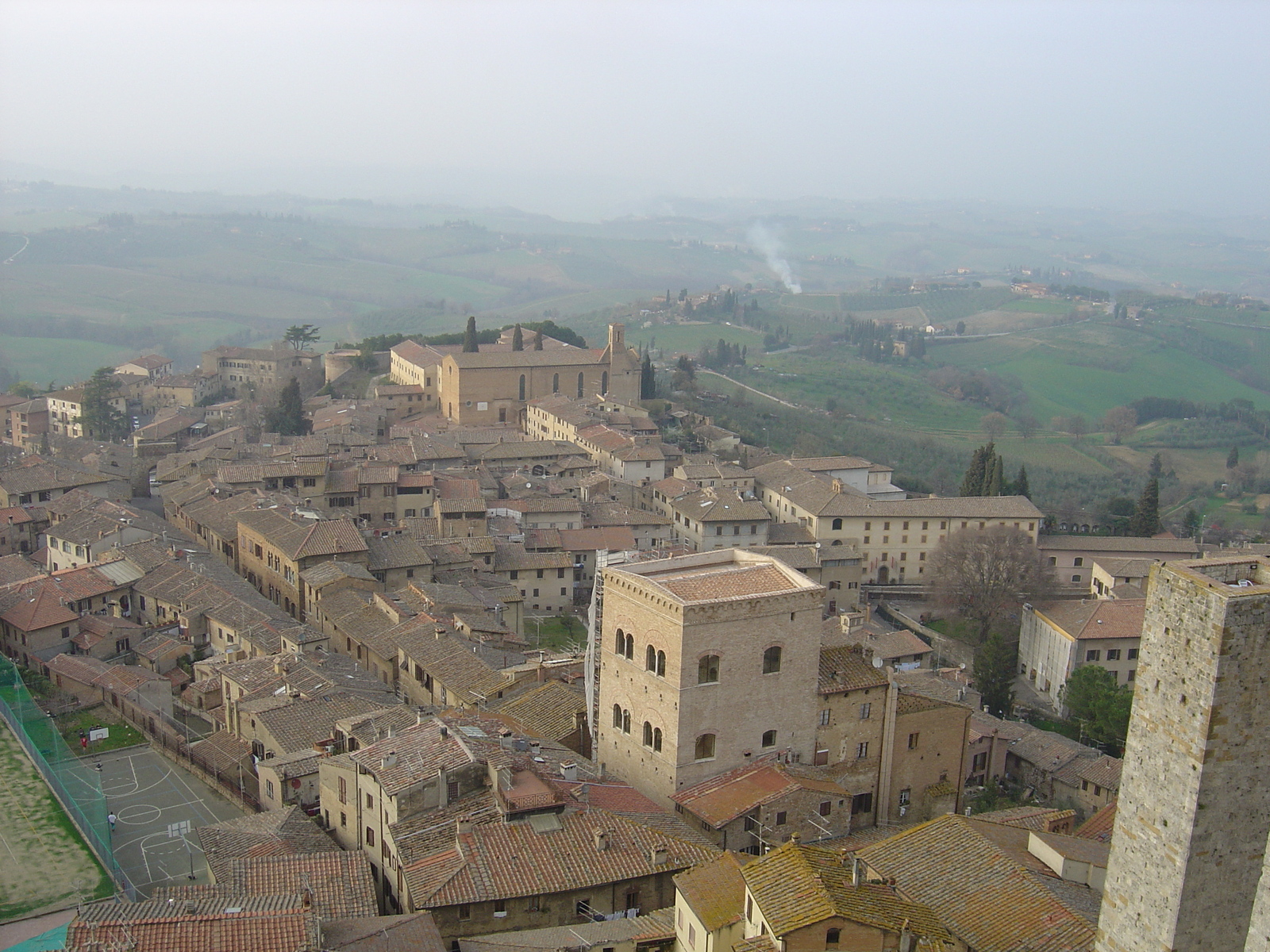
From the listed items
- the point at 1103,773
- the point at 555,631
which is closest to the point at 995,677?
the point at 1103,773

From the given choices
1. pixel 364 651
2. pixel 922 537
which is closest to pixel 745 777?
pixel 364 651

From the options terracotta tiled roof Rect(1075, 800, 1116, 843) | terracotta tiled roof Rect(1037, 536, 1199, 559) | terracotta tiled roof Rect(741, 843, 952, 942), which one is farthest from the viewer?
terracotta tiled roof Rect(1037, 536, 1199, 559)

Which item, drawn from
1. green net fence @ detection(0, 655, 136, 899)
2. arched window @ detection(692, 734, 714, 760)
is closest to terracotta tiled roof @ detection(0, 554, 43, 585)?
green net fence @ detection(0, 655, 136, 899)

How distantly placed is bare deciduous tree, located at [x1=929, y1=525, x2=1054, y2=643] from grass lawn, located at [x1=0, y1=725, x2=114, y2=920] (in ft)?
119

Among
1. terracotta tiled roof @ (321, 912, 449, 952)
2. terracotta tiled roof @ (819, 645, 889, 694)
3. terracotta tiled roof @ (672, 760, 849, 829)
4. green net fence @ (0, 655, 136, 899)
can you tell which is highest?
terracotta tiled roof @ (819, 645, 889, 694)

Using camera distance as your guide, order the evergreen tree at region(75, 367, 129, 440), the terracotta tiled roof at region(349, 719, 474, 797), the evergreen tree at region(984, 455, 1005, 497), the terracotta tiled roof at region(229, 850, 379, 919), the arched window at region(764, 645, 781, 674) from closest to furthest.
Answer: the terracotta tiled roof at region(229, 850, 379, 919)
the terracotta tiled roof at region(349, 719, 474, 797)
the arched window at region(764, 645, 781, 674)
the evergreen tree at region(984, 455, 1005, 497)
the evergreen tree at region(75, 367, 129, 440)

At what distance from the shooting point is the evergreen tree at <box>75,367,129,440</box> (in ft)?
239

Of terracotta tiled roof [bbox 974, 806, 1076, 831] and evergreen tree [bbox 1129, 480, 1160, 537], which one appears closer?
terracotta tiled roof [bbox 974, 806, 1076, 831]

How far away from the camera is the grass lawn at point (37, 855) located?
69.0ft

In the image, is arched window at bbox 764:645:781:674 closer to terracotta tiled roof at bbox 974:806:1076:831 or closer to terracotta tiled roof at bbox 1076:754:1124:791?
terracotta tiled roof at bbox 974:806:1076:831

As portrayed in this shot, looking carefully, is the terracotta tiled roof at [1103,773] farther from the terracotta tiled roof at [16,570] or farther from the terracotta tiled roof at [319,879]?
the terracotta tiled roof at [16,570]

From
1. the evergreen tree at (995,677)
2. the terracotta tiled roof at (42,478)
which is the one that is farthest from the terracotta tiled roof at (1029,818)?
the terracotta tiled roof at (42,478)

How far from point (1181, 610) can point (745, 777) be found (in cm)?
1253

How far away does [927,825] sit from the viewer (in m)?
22.3
